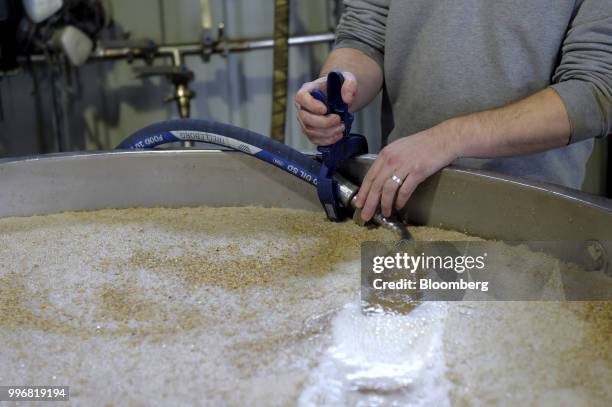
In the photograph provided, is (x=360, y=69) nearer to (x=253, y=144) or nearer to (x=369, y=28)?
(x=369, y=28)

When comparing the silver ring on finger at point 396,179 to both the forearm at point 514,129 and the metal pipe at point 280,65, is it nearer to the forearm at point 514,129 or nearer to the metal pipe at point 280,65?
the forearm at point 514,129

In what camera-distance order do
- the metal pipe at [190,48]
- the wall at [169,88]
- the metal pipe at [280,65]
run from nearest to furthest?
the metal pipe at [280,65] < the metal pipe at [190,48] < the wall at [169,88]

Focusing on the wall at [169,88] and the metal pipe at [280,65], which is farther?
the wall at [169,88]

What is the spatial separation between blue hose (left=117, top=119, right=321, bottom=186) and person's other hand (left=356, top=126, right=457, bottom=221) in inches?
3.2

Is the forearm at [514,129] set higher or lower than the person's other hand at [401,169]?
higher

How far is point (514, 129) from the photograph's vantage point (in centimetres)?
94

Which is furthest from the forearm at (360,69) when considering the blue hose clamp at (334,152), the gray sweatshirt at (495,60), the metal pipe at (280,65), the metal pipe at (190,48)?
the metal pipe at (190,48)

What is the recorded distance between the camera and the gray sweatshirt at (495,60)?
94 centimetres

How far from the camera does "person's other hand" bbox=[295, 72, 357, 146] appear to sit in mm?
882

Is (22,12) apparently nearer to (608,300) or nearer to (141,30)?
(141,30)

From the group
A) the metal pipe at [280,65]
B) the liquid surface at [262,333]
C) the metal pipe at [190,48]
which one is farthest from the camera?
the metal pipe at [190,48]

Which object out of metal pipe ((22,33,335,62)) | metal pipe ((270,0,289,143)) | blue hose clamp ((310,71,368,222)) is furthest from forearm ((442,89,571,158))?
metal pipe ((22,33,335,62))

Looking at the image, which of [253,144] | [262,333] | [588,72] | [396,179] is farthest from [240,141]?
[588,72]

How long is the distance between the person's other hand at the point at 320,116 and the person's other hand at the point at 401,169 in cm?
7
